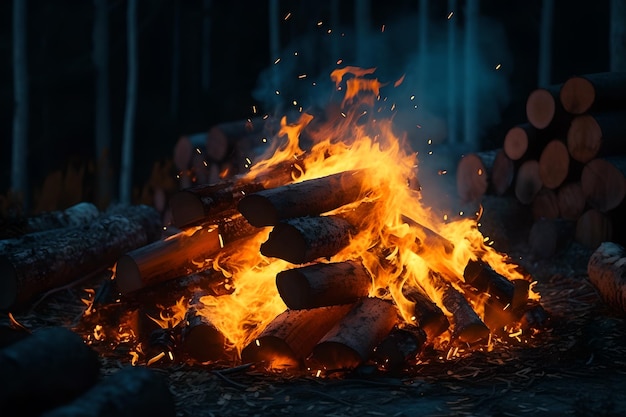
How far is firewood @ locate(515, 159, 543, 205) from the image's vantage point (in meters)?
9.93

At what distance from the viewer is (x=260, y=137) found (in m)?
11.6

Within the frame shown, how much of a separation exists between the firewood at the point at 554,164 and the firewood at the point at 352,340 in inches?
182

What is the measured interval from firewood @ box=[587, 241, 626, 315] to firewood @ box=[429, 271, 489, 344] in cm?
147

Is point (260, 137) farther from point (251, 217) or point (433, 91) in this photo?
point (433, 91)

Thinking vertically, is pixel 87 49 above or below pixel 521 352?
above

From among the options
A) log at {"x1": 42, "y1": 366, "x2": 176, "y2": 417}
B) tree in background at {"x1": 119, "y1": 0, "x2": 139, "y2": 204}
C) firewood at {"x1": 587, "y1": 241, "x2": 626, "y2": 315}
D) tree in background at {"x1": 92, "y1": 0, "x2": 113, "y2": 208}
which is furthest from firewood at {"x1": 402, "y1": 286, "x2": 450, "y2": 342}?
tree in background at {"x1": 92, "y1": 0, "x2": 113, "y2": 208}

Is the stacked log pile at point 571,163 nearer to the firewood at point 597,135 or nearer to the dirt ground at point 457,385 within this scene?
the firewood at point 597,135

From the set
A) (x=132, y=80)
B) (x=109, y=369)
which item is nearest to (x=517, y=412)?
(x=109, y=369)

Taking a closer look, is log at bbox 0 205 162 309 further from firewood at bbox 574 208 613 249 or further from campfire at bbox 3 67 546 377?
firewood at bbox 574 208 613 249

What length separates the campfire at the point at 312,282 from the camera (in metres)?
5.60

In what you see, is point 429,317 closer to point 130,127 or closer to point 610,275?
point 610,275

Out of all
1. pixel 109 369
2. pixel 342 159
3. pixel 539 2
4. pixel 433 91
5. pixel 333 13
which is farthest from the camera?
pixel 333 13

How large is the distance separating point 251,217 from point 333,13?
733 inches

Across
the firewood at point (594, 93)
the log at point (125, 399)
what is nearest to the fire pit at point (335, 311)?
the log at point (125, 399)
